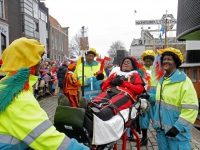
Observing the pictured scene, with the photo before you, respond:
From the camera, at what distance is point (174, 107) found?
255 centimetres

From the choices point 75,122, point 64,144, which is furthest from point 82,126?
point 64,144

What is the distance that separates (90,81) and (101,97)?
1.20 meters

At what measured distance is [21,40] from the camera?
1.50 m

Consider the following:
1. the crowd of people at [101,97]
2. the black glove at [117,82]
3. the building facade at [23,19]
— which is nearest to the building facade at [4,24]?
the building facade at [23,19]

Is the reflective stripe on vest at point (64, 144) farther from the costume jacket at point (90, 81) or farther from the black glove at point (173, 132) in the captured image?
the costume jacket at point (90, 81)

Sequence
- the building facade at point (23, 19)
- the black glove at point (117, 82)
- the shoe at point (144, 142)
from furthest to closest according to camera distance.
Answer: the building facade at point (23, 19), the shoe at point (144, 142), the black glove at point (117, 82)

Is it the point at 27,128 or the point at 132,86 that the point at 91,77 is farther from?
the point at 27,128

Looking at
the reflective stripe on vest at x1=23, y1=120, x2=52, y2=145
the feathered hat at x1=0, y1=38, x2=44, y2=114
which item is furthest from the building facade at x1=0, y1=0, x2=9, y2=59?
the reflective stripe on vest at x1=23, y1=120, x2=52, y2=145

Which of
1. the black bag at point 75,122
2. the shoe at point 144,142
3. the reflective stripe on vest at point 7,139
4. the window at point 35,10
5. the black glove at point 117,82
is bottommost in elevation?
the shoe at point 144,142

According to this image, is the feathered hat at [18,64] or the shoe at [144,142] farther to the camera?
the shoe at [144,142]

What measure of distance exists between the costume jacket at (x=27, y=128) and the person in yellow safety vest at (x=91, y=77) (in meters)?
2.91

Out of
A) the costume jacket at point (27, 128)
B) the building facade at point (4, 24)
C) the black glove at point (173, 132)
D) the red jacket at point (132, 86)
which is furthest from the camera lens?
the building facade at point (4, 24)

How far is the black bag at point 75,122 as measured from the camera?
2105 millimetres

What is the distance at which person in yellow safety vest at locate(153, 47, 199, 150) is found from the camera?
7.82ft
